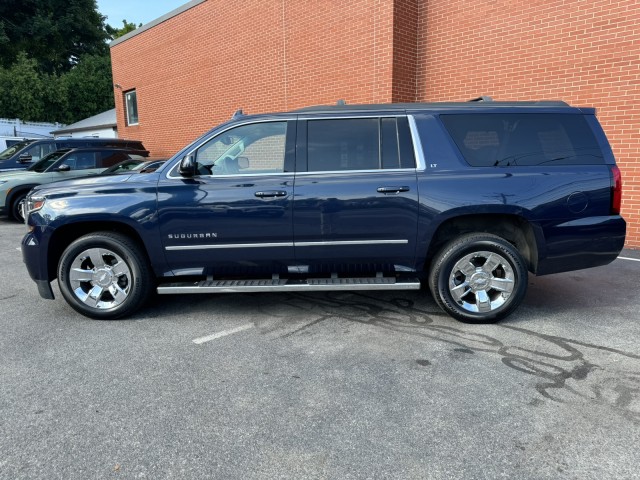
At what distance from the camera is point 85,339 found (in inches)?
161

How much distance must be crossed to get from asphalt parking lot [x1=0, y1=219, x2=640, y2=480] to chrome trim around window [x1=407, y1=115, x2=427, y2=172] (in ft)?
4.73

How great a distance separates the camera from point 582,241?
Answer: 13.9 ft

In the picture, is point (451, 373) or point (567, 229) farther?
point (567, 229)

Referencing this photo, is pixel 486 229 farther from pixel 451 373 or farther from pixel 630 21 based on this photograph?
pixel 630 21

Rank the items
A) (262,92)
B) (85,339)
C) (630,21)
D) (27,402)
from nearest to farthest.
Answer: (27,402)
(85,339)
(630,21)
(262,92)

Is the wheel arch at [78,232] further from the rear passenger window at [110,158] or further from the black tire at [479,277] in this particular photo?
the rear passenger window at [110,158]

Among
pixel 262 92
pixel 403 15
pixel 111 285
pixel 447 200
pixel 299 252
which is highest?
pixel 403 15

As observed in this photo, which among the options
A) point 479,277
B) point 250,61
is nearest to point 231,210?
point 479,277

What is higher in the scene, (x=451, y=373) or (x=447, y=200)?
(x=447, y=200)

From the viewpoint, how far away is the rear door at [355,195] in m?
4.21

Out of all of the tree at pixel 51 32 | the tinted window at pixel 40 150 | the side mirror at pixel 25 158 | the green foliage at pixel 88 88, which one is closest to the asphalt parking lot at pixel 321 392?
the side mirror at pixel 25 158

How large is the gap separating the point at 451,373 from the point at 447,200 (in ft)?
5.03

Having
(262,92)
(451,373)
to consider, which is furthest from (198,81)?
(451,373)

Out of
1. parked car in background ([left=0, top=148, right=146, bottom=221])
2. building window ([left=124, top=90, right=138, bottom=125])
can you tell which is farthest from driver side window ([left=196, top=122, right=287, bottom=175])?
building window ([left=124, top=90, right=138, bottom=125])
